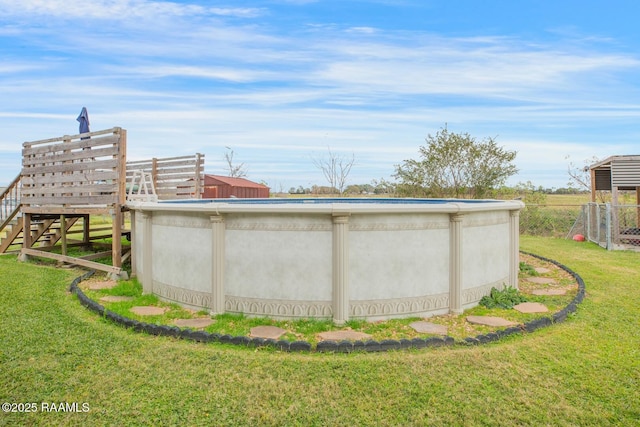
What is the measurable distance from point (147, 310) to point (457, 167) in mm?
15635

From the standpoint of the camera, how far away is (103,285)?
661cm

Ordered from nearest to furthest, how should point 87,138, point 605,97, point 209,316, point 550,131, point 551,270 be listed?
point 209,316 → point 551,270 → point 87,138 → point 605,97 → point 550,131

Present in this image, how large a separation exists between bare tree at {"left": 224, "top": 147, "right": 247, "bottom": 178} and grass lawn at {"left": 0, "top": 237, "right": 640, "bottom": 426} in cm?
2628

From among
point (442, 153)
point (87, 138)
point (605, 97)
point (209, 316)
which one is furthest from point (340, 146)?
point (209, 316)

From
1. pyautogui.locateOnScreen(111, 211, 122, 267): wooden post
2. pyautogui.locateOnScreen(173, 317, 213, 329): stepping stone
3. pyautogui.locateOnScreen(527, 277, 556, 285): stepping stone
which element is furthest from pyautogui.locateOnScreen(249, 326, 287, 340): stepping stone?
pyautogui.locateOnScreen(527, 277, 556, 285): stepping stone

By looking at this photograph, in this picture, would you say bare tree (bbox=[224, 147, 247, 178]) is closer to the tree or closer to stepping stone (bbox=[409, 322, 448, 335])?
the tree

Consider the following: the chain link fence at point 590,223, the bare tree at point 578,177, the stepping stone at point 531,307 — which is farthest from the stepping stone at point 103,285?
the bare tree at point 578,177

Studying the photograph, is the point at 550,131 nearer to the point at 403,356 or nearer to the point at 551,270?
the point at 551,270

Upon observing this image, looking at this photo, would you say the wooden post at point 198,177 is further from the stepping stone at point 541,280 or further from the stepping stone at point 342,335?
the stepping stone at point 541,280

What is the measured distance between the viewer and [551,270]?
304 inches

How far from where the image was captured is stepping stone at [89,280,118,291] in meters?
6.42

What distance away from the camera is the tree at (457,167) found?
1689 cm

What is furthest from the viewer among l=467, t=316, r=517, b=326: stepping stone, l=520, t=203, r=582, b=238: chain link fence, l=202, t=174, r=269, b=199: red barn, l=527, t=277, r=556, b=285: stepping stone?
l=202, t=174, r=269, b=199: red barn

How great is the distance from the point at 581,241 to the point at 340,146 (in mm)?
11731
